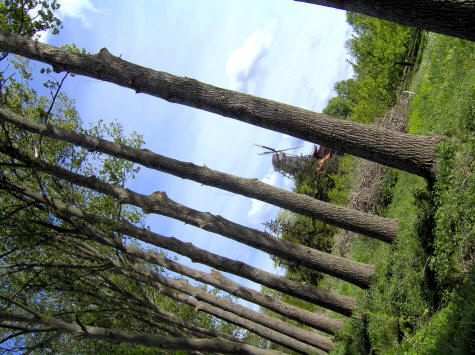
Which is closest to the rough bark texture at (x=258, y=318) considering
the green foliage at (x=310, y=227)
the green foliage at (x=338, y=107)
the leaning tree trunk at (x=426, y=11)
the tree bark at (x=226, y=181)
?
the tree bark at (x=226, y=181)

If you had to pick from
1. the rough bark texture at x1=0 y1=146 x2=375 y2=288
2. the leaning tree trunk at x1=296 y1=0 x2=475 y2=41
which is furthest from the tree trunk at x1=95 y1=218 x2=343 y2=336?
the leaning tree trunk at x1=296 y1=0 x2=475 y2=41

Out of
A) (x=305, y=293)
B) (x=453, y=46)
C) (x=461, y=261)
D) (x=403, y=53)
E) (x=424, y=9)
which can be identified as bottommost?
(x=305, y=293)

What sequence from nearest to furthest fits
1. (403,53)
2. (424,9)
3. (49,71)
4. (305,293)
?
1. (424,9)
2. (49,71)
3. (305,293)
4. (403,53)

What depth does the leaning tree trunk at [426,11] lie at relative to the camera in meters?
3.38

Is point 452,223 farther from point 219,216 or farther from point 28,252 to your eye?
point 28,252

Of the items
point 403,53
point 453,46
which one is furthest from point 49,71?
point 403,53

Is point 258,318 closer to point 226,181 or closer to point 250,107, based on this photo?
point 226,181

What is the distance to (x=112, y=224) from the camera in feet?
30.1

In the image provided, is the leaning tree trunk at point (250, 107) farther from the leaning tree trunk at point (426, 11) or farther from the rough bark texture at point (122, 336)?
the rough bark texture at point (122, 336)

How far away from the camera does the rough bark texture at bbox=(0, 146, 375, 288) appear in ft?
26.9

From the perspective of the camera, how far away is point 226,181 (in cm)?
748

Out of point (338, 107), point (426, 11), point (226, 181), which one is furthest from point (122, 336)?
point (338, 107)

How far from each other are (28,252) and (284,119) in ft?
30.0

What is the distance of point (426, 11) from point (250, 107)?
2902 millimetres
